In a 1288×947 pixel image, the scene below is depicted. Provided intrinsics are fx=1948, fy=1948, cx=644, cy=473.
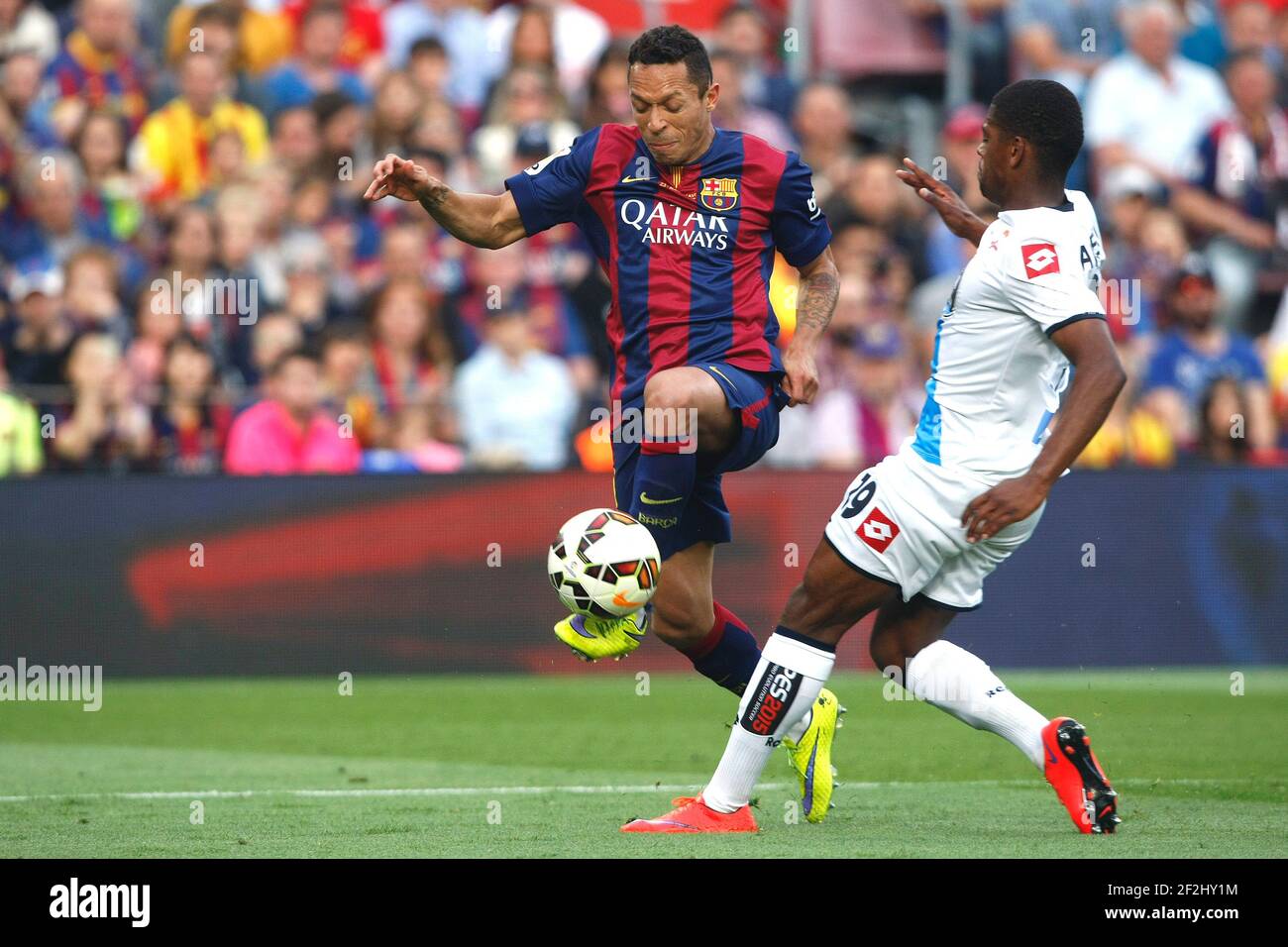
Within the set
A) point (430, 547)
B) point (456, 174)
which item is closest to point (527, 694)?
point (430, 547)

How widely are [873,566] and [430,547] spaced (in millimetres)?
6461

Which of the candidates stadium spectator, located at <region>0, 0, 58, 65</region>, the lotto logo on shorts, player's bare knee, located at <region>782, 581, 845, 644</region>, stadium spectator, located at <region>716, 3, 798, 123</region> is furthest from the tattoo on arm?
stadium spectator, located at <region>0, 0, 58, 65</region>

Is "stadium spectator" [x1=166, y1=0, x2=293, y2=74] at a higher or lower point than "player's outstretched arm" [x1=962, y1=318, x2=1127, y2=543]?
higher

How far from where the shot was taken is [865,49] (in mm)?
16938

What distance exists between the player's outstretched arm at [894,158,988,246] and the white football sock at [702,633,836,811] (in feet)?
5.43

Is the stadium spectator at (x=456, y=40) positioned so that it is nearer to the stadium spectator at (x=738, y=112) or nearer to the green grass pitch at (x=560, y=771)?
the stadium spectator at (x=738, y=112)

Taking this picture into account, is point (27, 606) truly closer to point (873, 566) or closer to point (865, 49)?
point (873, 566)

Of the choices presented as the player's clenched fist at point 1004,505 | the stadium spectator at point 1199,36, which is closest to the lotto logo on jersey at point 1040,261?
the player's clenched fist at point 1004,505

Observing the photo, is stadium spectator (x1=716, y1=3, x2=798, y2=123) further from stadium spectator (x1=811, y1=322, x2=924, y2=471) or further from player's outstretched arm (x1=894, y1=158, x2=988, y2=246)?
player's outstretched arm (x1=894, y1=158, x2=988, y2=246)

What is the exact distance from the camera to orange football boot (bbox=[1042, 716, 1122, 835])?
6395 mm

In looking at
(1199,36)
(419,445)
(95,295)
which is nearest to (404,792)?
(419,445)

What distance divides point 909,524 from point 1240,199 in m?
10.6

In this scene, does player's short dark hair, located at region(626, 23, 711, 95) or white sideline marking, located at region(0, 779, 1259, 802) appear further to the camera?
white sideline marking, located at region(0, 779, 1259, 802)

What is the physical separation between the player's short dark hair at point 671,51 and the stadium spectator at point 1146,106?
9.99m
